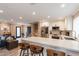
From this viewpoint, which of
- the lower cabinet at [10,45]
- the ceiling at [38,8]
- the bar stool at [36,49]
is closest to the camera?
the bar stool at [36,49]

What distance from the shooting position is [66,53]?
2.34 meters

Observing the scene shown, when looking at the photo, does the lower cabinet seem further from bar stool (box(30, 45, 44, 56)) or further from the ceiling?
bar stool (box(30, 45, 44, 56))

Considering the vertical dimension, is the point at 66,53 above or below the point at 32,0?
below

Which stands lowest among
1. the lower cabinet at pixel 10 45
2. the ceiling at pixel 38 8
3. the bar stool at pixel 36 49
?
the lower cabinet at pixel 10 45

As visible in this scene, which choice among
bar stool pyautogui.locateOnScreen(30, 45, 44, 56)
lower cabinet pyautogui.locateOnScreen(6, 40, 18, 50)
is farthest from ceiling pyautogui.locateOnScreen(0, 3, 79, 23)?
lower cabinet pyautogui.locateOnScreen(6, 40, 18, 50)

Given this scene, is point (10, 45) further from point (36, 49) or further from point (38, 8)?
point (36, 49)

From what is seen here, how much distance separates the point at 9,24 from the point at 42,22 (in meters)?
4.37

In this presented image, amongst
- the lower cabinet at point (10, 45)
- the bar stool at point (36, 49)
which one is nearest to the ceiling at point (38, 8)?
the bar stool at point (36, 49)

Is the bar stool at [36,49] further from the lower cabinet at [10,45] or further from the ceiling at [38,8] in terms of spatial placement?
the lower cabinet at [10,45]

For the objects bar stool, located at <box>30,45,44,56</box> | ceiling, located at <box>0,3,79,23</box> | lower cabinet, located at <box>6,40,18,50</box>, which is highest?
ceiling, located at <box>0,3,79,23</box>

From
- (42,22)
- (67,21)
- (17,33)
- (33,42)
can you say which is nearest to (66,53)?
(33,42)

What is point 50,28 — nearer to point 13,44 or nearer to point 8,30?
point 13,44

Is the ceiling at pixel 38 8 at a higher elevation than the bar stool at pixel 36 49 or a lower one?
higher

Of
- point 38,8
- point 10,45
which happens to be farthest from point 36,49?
point 10,45
